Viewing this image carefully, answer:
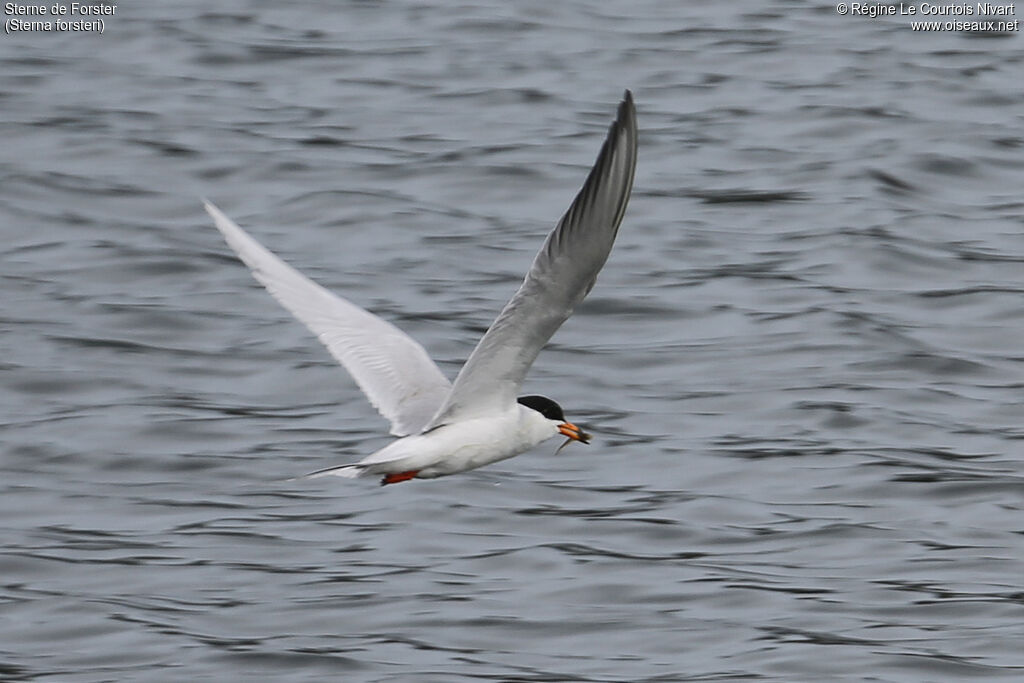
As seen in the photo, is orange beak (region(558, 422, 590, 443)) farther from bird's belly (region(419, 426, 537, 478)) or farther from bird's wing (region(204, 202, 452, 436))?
bird's wing (region(204, 202, 452, 436))

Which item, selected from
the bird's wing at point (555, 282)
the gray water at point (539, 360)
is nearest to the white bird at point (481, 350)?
the bird's wing at point (555, 282)

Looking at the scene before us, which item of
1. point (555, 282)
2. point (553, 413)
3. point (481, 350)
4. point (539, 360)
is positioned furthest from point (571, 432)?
point (539, 360)

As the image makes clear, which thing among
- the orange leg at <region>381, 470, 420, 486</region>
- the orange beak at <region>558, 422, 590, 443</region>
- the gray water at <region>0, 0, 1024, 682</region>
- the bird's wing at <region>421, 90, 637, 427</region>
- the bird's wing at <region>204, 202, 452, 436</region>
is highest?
the bird's wing at <region>421, 90, 637, 427</region>

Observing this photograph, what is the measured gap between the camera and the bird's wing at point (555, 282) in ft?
21.7

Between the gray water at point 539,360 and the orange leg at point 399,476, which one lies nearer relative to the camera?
the orange leg at point 399,476

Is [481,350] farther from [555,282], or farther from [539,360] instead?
[539,360]

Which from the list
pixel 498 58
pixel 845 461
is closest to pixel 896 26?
pixel 498 58

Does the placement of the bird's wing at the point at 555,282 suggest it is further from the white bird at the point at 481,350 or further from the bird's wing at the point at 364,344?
the bird's wing at the point at 364,344

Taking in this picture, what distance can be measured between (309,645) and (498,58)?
11.0 m

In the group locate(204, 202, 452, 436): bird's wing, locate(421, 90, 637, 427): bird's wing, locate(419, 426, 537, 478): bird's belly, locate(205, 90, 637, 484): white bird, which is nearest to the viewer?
locate(421, 90, 637, 427): bird's wing

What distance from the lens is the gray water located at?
9.62 meters

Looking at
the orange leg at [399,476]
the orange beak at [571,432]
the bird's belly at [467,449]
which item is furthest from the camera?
the orange beak at [571,432]

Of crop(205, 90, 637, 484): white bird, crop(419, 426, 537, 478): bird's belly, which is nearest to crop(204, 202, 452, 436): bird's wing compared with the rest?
crop(205, 90, 637, 484): white bird

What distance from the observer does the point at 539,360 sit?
41.7 ft
